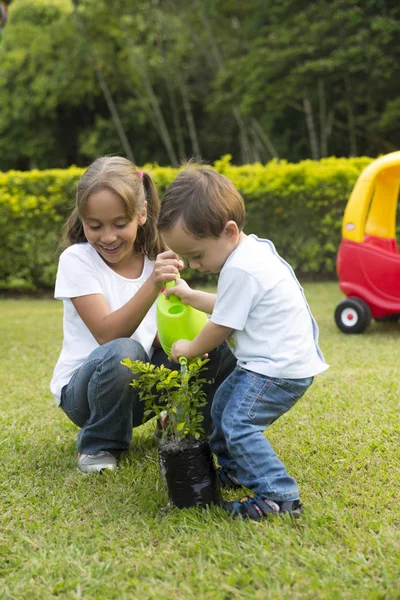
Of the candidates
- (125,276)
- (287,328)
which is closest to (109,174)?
(125,276)

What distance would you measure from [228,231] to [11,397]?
2070mm

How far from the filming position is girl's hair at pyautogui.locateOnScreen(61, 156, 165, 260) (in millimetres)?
2492

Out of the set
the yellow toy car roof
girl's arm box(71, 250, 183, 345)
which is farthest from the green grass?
the yellow toy car roof

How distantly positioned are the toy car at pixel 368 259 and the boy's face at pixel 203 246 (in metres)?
3.28

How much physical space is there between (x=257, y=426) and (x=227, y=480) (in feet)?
1.23

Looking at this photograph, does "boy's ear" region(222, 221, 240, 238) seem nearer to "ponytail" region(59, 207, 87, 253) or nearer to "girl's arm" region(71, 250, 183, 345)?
"girl's arm" region(71, 250, 183, 345)

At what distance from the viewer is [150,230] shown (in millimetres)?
2803

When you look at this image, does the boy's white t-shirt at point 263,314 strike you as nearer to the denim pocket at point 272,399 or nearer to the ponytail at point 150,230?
the denim pocket at point 272,399

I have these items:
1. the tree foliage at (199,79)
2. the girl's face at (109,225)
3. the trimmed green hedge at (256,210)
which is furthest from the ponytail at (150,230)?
the tree foliage at (199,79)

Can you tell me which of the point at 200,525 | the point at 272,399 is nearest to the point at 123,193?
the point at 272,399

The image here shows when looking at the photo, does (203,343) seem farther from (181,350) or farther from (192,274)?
(192,274)

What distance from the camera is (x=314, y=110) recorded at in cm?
1585

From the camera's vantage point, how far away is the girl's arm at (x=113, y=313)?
243cm

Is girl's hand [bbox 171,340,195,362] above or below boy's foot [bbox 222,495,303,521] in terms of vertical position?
above
